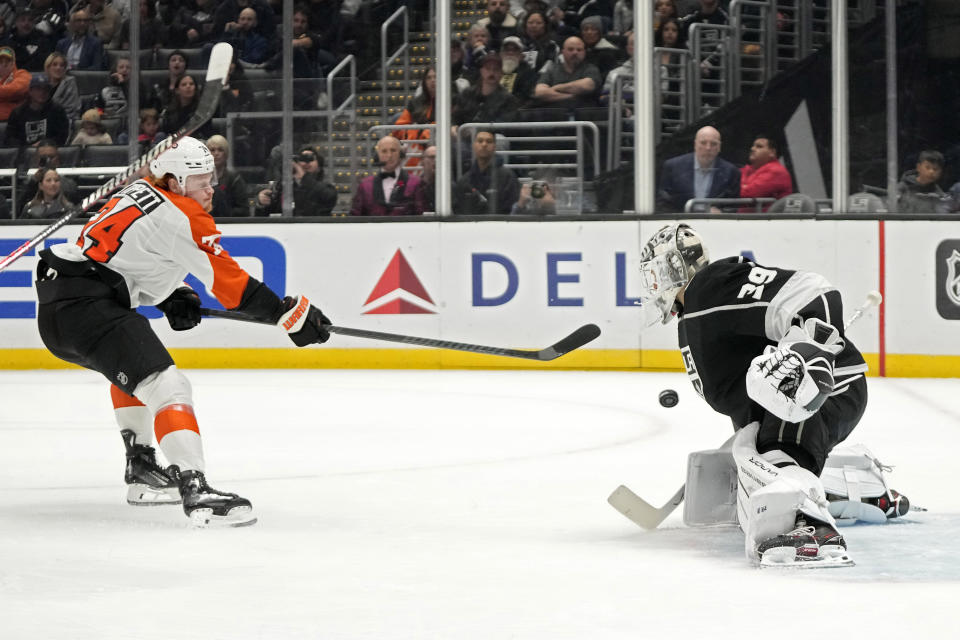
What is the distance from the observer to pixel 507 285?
837 centimetres

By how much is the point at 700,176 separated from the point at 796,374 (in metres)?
5.29

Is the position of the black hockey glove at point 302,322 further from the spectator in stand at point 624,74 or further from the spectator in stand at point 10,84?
the spectator in stand at point 10,84

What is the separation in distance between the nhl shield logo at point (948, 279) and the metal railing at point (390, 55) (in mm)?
3083

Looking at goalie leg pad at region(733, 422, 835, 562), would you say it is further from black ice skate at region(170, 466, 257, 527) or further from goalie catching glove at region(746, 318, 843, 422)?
black ice skate at region(170, 466, 257, 527)

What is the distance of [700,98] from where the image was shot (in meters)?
8.20

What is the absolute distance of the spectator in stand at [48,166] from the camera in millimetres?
8914

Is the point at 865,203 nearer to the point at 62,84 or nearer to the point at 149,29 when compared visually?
the point at 149,29

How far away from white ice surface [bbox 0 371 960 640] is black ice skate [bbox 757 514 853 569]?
0.04 m

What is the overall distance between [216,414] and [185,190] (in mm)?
2436

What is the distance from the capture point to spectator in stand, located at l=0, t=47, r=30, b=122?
930cm

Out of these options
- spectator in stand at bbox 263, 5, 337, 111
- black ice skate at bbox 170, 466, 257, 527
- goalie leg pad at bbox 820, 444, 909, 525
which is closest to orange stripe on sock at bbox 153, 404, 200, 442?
black ice skate at bbox 170, 466, 257, 527

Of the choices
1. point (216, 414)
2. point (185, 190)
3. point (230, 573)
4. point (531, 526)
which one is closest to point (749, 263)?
point (531, 526)

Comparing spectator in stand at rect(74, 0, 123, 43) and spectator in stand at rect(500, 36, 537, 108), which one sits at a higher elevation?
spectator in stand at rect(74, 0, 123, 43)

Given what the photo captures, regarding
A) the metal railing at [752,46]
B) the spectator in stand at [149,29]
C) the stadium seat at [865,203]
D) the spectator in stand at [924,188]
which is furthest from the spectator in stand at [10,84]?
the spectator in stand at [924,188]
